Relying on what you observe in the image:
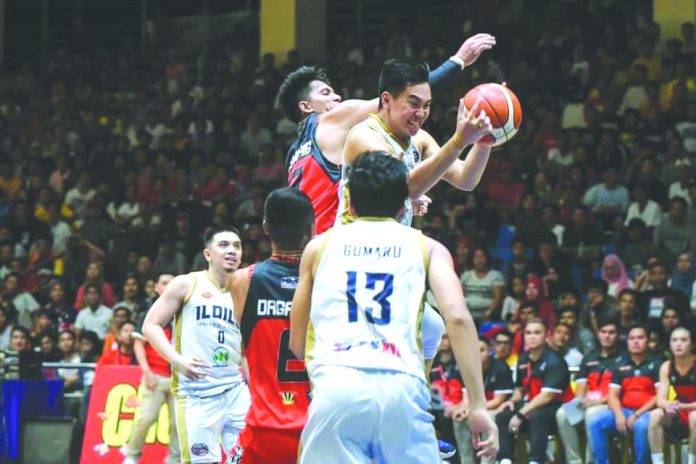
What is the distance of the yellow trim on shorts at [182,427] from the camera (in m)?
10.2

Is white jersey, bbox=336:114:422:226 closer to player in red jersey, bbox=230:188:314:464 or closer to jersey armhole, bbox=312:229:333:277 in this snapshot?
player in red jersey, bbox=230:188:314:464

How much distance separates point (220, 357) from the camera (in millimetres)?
10516

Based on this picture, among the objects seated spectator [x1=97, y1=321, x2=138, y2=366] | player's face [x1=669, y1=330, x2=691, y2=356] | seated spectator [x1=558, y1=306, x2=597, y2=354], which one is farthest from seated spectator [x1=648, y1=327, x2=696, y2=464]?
seated spectator [x1=97, y1=321, x2=138, y2=366]

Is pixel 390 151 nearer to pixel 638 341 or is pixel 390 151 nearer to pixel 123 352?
pixel 638 341

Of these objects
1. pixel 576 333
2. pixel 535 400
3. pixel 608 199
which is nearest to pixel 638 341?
pixel 535 400

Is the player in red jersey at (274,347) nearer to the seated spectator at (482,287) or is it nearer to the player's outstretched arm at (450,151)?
the player's outstretched arm at (450,151)

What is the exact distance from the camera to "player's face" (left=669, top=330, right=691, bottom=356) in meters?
12.3

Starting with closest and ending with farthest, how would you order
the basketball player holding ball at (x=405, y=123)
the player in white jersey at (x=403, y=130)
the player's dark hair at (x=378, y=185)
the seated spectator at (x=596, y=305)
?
the player's dark hair at (x=378, y=185)
the player in white jersey at (x=403, y=130)
the basketball player holding ball at (x=405, y=123)
the seated spectator at (x=596, y=305)

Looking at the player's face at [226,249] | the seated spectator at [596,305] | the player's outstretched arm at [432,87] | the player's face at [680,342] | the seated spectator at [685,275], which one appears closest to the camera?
the player's outstretched arm at [432,87]

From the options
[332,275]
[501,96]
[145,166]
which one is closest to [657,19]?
[145,166]

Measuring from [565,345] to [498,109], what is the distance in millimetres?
7197

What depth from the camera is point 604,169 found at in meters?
16.7

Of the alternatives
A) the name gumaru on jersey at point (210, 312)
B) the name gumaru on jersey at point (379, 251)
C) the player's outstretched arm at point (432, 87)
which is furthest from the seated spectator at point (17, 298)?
the name gumaru on jersey at point (379, 251)

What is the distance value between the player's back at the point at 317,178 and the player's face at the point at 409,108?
63 cm
